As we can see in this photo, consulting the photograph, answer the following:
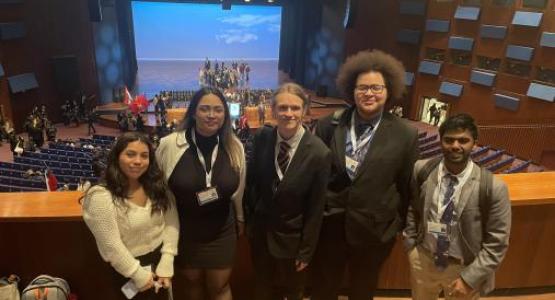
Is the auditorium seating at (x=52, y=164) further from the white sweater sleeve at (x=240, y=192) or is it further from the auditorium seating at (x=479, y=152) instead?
the auditorium seating at (x=479, y=152)

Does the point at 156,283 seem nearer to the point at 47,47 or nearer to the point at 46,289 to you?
the point at 46,289

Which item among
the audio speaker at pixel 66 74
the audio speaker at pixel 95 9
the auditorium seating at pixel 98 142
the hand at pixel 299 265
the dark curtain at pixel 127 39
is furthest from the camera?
the dark curtain at pixel 127 39

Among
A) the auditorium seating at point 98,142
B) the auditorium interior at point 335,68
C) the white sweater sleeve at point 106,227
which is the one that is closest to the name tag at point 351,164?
the white sweater sleeve at point 106,227

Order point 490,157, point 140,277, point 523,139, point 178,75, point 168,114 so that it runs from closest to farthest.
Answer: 1. point 140,277
2. point 490,157
3. point 523,139
4. point 168,114
5. point 178,75

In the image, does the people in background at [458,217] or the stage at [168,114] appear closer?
the people in background at [458,217]

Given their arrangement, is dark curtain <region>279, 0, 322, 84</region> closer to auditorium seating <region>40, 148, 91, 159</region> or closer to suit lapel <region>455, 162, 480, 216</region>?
auditorium seating <region>40, 148, 91, 159</region>

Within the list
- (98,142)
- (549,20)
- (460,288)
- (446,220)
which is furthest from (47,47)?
(549,20)

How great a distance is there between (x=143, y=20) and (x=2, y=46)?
7959 millimetres

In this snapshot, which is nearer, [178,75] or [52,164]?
[52,164]

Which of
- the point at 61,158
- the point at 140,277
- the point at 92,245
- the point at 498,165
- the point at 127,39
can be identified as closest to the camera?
the point at 140,277

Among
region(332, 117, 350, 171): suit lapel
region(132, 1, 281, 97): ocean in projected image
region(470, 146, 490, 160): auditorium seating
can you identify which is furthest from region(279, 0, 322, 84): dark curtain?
region(332, 117, 350, 171): suit lapel

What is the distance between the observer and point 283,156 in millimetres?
2197

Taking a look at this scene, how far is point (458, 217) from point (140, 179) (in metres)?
1.67

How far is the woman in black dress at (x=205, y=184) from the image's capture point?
2.18 m
